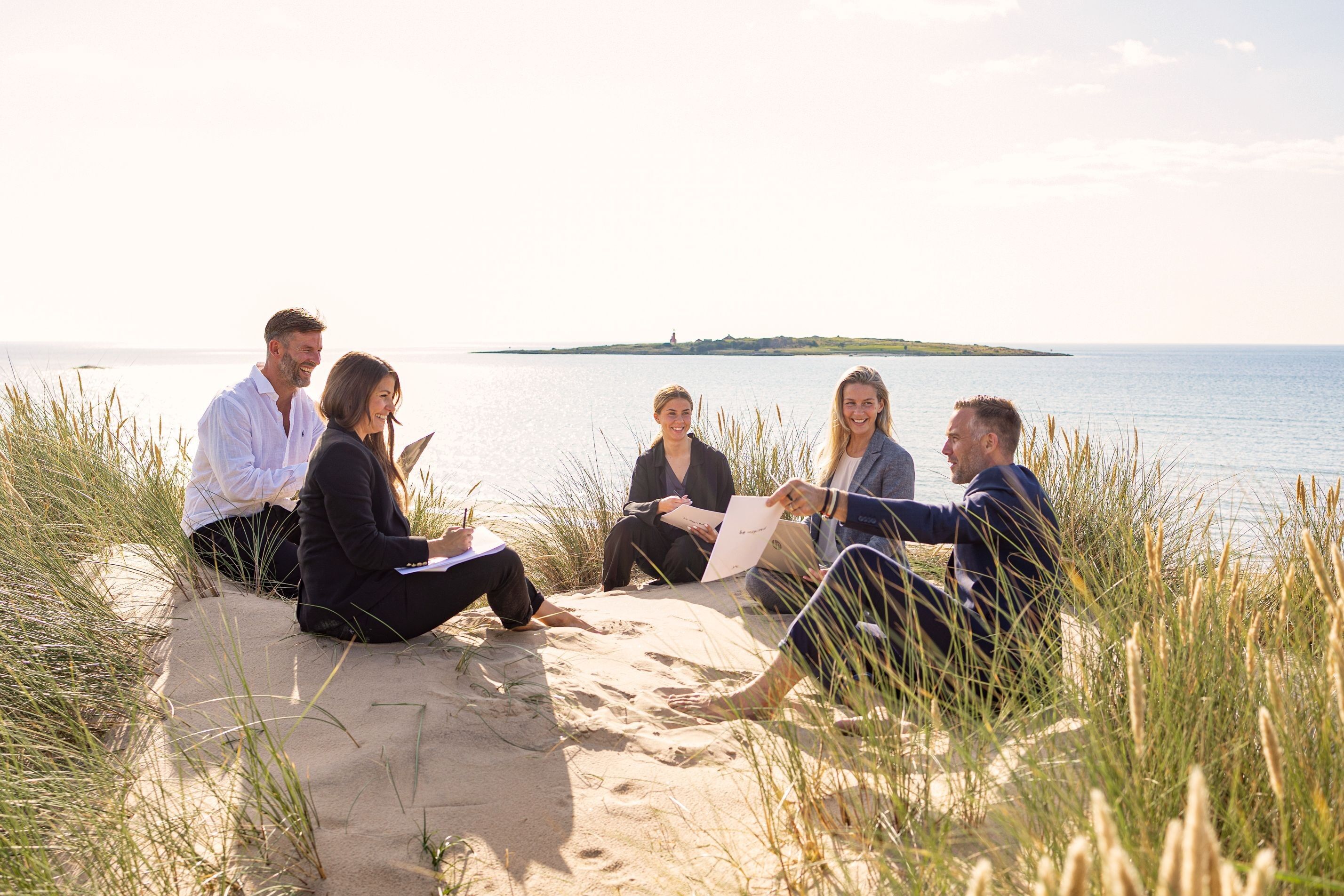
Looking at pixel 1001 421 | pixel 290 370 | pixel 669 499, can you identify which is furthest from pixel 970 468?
pixel 290 370

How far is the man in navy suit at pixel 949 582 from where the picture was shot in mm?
2834

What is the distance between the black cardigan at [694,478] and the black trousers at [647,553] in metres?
0.29

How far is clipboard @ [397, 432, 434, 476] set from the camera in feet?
14.5

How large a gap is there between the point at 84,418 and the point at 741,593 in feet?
15.3

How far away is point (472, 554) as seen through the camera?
372 centimetres

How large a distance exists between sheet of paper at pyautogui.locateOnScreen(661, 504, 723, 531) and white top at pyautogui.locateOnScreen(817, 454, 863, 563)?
0.56 m

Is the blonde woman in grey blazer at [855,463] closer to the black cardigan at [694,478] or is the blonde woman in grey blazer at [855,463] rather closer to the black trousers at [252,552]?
the black cardigan at [694,478]

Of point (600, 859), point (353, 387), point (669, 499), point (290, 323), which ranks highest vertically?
point (290, 323)

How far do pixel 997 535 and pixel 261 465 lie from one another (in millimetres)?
3747

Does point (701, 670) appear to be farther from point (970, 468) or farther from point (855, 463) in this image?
point (855, 463)

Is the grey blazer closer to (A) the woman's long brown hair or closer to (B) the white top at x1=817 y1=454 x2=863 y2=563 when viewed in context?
(B) the white top at x1=817 y1=454 x2=863 y2=563

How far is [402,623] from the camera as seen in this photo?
3.58 meters

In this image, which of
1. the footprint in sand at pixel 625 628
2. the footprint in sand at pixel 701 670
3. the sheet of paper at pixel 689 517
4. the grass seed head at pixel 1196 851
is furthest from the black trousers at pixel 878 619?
the grass seed head at pixel 1196 851

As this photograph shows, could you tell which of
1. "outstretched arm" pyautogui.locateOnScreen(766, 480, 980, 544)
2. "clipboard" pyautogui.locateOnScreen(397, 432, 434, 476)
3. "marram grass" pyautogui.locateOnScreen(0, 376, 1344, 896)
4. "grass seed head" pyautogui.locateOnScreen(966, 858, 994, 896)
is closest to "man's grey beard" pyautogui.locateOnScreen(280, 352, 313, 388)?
"clipboard" pyautogui.locateOnScreen(397, 432, 434, 476)
